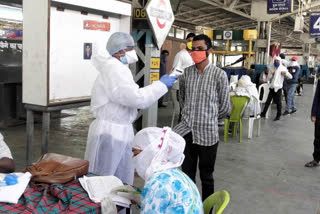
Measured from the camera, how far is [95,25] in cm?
361

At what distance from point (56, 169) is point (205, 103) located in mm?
1425

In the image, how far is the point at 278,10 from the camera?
13078 millimetres

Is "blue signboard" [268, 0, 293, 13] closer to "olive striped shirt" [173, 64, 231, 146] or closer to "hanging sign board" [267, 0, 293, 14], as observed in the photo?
"hanging sign board" [267, 0, 293, 14]

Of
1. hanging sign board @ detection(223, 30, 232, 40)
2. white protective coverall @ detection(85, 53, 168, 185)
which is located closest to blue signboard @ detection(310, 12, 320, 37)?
hanging sign board @ detection(223, 30, 232, 40)

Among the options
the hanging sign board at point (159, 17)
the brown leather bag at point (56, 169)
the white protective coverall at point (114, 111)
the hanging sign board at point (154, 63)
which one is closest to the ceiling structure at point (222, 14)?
the hanging sign board at point (154, 63)

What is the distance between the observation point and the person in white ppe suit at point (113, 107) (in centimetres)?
255

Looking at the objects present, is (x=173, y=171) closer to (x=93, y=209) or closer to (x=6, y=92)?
(x=93, y=209)

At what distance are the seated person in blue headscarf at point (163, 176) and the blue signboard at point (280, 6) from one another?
1233 centimetres

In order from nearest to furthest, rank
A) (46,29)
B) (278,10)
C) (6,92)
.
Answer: (46,29), (6,92), (278,10)

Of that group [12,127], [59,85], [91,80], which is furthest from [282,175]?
[12,127]

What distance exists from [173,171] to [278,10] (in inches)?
Result: 504

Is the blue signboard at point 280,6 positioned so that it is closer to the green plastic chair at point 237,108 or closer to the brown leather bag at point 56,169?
the green plastic chair at point 237,108

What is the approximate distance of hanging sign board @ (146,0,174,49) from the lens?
144 inches

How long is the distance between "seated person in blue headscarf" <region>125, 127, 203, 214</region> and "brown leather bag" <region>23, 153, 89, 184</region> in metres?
0.37
